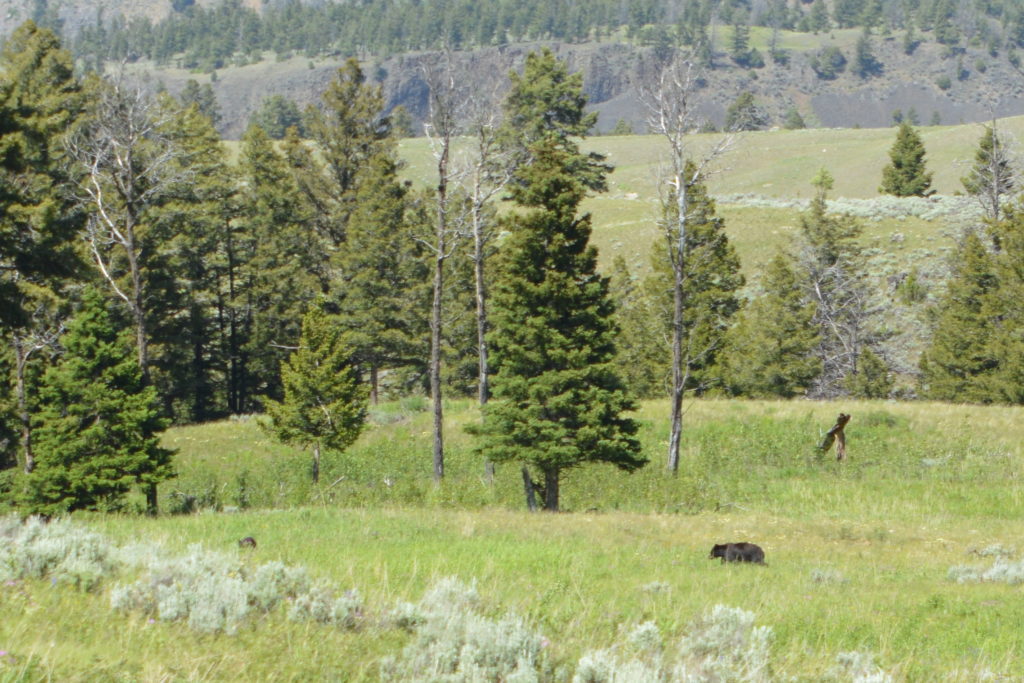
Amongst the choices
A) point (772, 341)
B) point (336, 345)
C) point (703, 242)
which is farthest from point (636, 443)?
point (772, 341)

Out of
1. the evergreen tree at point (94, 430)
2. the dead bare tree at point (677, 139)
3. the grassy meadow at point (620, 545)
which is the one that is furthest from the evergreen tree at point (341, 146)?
the evergreen tree at point (94, 430)

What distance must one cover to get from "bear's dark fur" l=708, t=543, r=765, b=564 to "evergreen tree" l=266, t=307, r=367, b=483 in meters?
19.2

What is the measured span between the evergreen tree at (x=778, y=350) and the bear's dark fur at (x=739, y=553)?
3469 centimetres

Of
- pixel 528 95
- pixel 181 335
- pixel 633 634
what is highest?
pixel 528 95

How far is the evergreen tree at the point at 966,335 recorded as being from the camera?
145 ft

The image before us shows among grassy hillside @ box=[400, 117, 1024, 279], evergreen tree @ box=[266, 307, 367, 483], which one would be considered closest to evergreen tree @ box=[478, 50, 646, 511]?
grassy hillside @ box=[400, 117, 1024, 279]

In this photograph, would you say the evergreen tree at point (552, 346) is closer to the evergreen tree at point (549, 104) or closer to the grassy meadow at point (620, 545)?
the grassy meadow at point (620, 545)

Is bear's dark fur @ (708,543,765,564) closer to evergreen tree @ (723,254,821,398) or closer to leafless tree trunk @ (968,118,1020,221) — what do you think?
evergreen tree @ (723,254,821,398)

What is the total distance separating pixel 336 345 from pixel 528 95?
43263mm

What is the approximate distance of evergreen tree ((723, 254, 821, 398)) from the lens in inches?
1859

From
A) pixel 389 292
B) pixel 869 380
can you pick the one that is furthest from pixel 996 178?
pixel 389 292

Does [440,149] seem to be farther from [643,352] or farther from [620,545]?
[643,352]

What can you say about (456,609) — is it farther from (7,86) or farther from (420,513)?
(7,86)

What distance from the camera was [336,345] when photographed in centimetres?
3152
